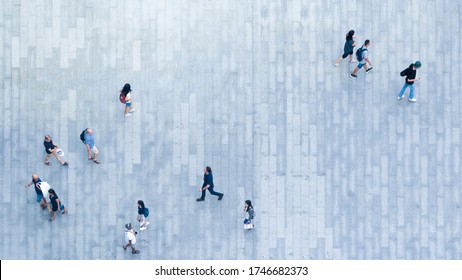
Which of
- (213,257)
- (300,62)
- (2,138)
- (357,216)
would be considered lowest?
(213,257)

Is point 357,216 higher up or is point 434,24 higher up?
point 434,24

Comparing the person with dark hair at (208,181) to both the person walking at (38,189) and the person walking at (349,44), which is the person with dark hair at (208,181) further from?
the person walking at (349,44)

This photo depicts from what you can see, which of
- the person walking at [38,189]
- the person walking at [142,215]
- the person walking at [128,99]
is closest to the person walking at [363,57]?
the person walking at [128,99]

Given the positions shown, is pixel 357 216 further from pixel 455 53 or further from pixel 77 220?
pixel 77 220

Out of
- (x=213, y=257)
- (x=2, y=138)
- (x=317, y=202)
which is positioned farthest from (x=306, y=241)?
(x=2, y=138)

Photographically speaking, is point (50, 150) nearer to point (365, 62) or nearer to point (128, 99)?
point (128, 99)

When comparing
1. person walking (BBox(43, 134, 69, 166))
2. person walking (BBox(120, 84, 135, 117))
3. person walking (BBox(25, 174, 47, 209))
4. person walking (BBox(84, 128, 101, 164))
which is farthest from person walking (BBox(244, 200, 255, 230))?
person walking (BBox(25, 174, 47, 209))

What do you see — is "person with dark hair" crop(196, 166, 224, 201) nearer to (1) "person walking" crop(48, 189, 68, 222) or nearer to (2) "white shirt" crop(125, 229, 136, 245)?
(2) "white shirt" crop(125, 229, 136, 245)

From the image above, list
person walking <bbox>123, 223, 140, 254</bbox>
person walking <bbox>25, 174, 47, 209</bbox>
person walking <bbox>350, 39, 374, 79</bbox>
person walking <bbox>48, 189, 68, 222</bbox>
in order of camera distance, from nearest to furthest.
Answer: person walking <bbox>48, 189, 68, 222</bbox>, person walking <bbox>123, 223, 140, 254</bbox>, person walking <bbox>25, 174, 47, 209</bbox>, person walking <bbox>350, 39, 374, 79</bbox>
